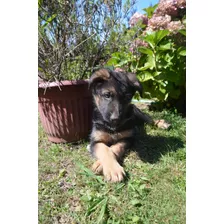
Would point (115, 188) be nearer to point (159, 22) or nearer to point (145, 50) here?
point (145, 50)

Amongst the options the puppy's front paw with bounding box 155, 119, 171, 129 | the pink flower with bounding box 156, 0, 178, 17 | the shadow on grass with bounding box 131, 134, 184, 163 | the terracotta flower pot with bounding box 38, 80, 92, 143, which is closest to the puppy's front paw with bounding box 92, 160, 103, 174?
the shadow on grass with bounding box 131, 134, 184, 163

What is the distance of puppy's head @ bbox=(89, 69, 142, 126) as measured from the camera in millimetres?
2072

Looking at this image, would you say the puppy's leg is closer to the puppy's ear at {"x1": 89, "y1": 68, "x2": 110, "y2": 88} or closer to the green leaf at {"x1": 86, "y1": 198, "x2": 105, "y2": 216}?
the green leaf at {"x1": 86, "y1": 198, "x2": 105, "y2": 216}

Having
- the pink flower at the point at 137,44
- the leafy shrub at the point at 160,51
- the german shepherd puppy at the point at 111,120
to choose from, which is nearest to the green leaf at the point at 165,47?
the leafy shrub at the point at 160,51

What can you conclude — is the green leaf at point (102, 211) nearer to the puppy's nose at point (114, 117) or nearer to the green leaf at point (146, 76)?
the puppy's nose at point (114, 117)

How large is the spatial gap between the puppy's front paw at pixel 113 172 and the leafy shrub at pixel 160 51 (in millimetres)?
1382

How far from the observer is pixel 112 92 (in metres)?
2.13

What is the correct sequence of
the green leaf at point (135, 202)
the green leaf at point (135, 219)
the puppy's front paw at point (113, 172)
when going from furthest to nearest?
1. the puppy's front paw at point (113, 172)
2. the green leaf at point (135, 202)
3. the green leaf at point (135, 219)

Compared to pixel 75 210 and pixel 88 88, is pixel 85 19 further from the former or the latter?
pixel 75 210

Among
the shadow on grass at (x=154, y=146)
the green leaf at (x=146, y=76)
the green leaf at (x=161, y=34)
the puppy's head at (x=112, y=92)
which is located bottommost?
the shadow on grass at (x=154, y=146)

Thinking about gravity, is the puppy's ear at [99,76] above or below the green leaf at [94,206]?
above

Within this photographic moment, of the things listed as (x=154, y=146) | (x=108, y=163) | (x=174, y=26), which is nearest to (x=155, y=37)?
(x=174, y=26)

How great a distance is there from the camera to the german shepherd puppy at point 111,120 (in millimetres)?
1999

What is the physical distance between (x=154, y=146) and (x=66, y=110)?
0.97 meters
